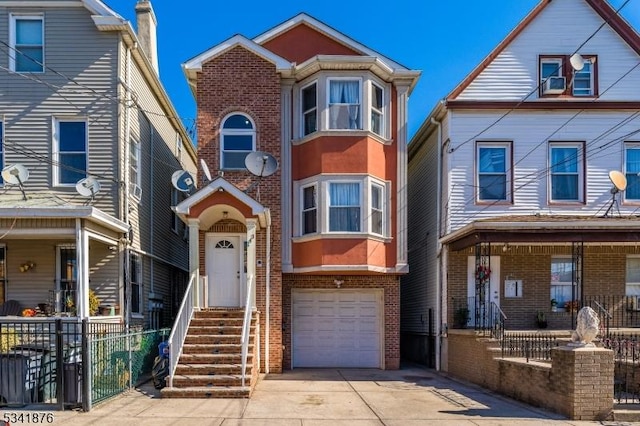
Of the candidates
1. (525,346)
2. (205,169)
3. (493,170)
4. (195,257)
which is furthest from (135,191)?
(525,346)

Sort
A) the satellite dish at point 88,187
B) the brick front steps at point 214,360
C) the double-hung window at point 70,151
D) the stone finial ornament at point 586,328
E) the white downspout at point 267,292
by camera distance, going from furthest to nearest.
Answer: the white downspout at point 267,292 < the double-hung window at point 70,151 < the satellite dish at point 88,187 < the brick front steps at point 214,360 < the stone finial ornament at point 586,328

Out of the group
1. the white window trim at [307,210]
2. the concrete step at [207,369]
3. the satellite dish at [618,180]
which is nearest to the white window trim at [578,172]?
the satellite dish at [618,180]

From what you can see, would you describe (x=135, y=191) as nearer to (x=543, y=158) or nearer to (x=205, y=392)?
(x=205, y=392)

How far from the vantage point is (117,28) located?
42.9 feet

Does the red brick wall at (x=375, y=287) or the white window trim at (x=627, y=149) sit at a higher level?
the white window trim at (x=627, y=149)

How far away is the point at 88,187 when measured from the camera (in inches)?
489

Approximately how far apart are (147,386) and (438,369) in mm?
7790

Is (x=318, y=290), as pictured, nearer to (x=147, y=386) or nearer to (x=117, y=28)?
(x=147, y=386)

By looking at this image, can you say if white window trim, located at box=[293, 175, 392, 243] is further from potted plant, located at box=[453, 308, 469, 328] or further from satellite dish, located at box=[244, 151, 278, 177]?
potted plant, located at box=[453, 308, 469, 328]

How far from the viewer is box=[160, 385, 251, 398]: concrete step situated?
392 inches

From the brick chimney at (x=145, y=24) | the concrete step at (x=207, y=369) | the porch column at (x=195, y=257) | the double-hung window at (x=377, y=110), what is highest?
the brick chimney at (x=145, y=24)

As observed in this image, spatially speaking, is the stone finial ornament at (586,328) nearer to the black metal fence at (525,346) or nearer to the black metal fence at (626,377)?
the black metal fence at (626,377)

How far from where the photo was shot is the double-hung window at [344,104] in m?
14.3

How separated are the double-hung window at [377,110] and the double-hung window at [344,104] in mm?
486
